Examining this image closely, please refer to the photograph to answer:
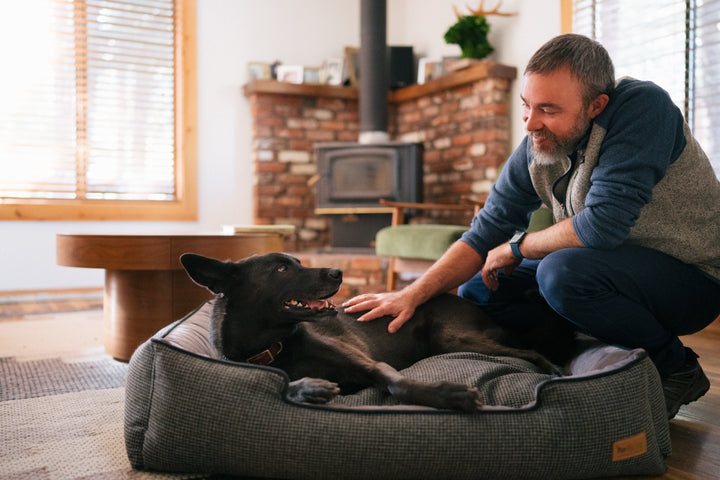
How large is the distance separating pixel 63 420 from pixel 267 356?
27.9 inches

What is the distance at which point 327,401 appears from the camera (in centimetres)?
140

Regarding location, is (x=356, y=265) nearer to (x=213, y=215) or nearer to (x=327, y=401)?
(x=213, y=215)

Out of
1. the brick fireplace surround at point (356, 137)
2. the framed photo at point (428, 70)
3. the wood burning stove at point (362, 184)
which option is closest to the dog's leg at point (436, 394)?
the brick fireplace surround at point (356, 137)

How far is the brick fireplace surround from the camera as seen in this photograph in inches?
193

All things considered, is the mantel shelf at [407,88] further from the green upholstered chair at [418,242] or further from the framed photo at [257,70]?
the green upholstered chair at [418,242]

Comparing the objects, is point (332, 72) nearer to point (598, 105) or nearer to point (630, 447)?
point (598, 105)

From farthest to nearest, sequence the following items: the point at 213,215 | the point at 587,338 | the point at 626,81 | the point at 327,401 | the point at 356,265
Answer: the point at 213,215 < the point at 356,265 < the point at 587,338 < the point at 626,81 < the point at 327,401

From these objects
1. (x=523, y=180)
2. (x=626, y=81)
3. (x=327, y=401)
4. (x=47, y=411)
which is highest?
(x=626, y=81)

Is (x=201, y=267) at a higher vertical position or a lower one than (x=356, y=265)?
higher

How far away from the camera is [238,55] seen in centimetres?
573

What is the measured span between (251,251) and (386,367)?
1.18 metres

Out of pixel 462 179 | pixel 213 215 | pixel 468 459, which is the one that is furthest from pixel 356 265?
pixel 468 459

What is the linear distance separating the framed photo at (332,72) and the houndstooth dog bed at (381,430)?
15.4 feet

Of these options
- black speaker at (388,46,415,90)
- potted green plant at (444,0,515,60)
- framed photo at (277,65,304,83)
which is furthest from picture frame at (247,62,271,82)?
potted green plant at (444,0,515,60)
